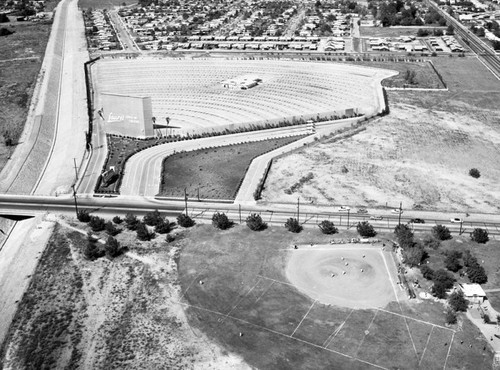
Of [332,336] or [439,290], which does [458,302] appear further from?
[332,336]

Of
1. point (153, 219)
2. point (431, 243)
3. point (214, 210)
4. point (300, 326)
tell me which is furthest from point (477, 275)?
point (153, 219)

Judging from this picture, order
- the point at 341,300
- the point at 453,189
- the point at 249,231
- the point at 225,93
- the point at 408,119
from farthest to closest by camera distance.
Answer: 1. the point at 225,93
2. the point at 408,119
3. the point at 453,189
4. the point at 249,231
5. the point at 341,300

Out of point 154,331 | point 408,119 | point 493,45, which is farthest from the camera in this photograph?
point 493,45

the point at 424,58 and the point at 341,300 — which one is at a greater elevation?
the point at 341,300

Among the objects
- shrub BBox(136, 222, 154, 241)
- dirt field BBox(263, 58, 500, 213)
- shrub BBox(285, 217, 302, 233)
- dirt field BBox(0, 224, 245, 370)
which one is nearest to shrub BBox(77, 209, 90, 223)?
dirt field BBox(0, 224, 245, 370)

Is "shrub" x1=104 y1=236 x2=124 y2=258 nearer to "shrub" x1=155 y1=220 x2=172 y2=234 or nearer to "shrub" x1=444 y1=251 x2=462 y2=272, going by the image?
"shrub" x1=155 y1=220 x2=172 y2=234

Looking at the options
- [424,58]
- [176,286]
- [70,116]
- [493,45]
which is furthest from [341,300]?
[493,45]

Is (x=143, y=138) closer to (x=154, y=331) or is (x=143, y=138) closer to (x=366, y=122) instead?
(x=366, y=122)
